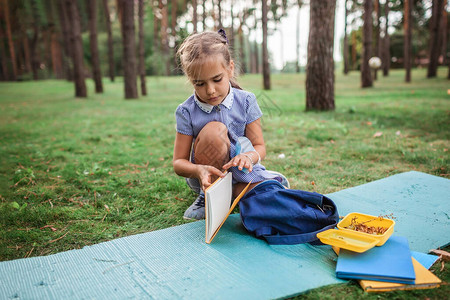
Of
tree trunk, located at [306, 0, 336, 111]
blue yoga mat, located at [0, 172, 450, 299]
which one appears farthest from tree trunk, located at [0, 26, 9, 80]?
blue yoga mat, located at [0, 172, 450, 299]

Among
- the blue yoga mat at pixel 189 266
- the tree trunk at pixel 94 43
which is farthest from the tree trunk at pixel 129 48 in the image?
the blue yoga mat at pixel 189 266

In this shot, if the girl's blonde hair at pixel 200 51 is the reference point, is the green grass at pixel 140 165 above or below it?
below

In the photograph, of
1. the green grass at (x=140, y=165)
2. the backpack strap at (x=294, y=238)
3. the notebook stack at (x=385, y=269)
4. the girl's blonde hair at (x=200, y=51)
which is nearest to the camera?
the notebook stack at (x=385, y=269)

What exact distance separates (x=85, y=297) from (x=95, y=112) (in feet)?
23.8

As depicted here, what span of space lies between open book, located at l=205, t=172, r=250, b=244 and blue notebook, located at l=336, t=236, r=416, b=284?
2.17ft

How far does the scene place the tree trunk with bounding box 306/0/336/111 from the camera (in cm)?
613

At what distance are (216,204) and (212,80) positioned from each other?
0.74m

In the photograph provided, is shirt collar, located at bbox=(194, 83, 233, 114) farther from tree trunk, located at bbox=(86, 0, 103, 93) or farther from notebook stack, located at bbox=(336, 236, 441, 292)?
tree trunk, located at bbox=(86, 0, 103, 93)

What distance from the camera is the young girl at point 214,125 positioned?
1949mm

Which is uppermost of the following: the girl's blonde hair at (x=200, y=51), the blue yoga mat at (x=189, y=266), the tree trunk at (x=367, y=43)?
the tree trunk at (x=367, y=43)

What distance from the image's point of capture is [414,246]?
177cm

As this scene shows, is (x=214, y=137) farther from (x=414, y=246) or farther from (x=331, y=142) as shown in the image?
(x=331, y=142)

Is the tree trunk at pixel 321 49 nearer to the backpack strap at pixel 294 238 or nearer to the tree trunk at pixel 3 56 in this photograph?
the backpack strap at pixel 294 238

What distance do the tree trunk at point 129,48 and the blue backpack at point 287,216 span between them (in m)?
9.55
